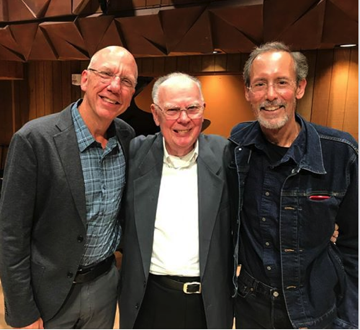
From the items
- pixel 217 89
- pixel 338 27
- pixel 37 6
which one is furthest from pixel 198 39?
pixel 37 6

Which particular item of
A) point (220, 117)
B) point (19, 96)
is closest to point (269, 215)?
point (220, 117)

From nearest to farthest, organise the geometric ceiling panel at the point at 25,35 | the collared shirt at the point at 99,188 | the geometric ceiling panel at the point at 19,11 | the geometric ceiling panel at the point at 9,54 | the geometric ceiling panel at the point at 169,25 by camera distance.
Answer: the collared shirt at the point at 99,188 < the geometric ceiling panel at the point at 169,25 < the geometric ceiling panel at the point at 19,11 < the geometric ceiling panel at the point at 25,35 < the geometric ceiling panel at the point at 9,54

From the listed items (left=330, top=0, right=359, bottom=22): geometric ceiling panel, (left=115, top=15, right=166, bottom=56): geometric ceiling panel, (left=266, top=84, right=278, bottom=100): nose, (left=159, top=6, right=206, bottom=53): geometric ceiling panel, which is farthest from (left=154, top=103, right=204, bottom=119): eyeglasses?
(left=115, top=15, right=166, bottom=56): geometric ceiling panel

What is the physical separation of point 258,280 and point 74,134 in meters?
1.07

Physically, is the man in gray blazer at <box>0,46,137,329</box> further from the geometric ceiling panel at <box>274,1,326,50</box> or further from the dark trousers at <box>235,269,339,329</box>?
the geometric ceiling panel at <box>274,1,326,50</box>

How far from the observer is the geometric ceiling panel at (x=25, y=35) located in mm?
5008

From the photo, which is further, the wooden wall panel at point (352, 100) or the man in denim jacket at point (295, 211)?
the wooden wall panel at point (352, 100)

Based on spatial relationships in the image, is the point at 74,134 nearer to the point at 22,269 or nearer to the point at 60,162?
the point at 60,162

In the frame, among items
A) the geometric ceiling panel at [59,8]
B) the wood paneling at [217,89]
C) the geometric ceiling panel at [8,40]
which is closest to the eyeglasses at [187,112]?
the wood paneling at [217,89]

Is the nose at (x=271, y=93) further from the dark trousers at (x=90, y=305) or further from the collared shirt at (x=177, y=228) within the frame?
the dark trousers at (x=90, y=305)

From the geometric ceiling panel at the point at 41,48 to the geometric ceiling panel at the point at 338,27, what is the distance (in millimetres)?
3866

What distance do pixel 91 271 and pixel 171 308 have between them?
1.41ft

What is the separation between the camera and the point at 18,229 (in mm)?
1458

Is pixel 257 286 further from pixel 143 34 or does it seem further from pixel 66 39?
pixel 66 39
